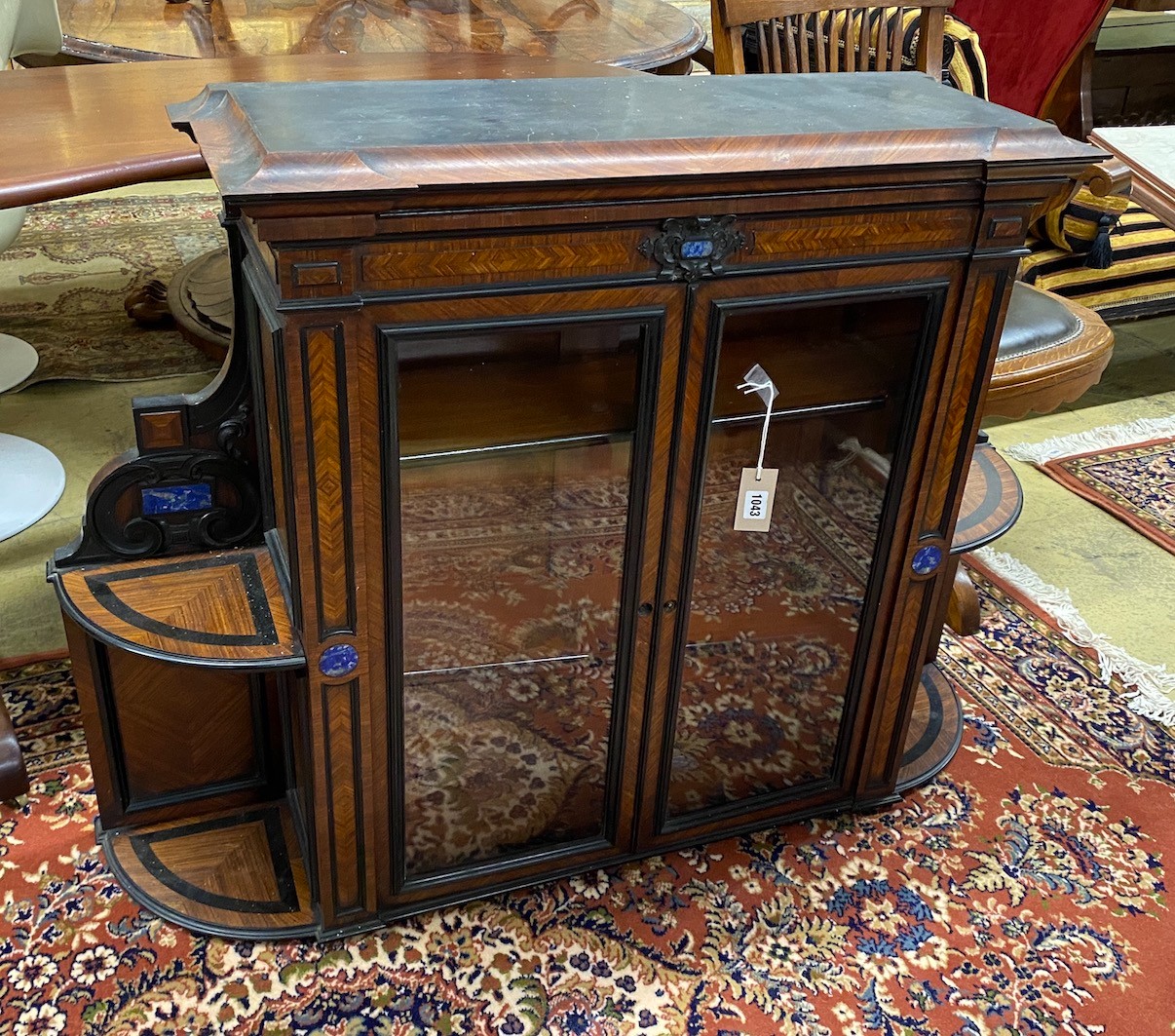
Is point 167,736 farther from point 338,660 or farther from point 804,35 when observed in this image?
point 804,35

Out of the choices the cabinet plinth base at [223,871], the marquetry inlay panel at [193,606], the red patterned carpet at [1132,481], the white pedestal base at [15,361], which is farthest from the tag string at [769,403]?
the white pedestal base at [15,361]

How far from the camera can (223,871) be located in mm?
1608

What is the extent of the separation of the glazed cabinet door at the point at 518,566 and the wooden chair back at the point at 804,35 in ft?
4.00

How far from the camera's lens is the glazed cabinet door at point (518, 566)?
48.3 inches

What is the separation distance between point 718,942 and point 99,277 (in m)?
2.90

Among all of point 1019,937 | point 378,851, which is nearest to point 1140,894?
point 1019,937

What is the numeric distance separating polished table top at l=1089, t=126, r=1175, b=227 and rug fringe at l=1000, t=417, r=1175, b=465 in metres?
0.53

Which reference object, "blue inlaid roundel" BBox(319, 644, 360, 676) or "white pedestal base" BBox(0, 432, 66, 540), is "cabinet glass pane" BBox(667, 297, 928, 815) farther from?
"white pedestal base" BBox(0, 432, 66, 540)

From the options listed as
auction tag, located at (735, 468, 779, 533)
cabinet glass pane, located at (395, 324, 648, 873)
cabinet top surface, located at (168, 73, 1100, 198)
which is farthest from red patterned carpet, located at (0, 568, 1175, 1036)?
cabinet top surface, located at (168, 73, 1100, 198)

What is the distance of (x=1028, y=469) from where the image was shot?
9.28 ft

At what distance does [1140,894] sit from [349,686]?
1199 mm

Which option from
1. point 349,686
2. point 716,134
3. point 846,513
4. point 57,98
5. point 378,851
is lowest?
point 378,851

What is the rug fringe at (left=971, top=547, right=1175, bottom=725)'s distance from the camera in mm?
2094

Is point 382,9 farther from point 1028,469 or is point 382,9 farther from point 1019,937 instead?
point 1019,937
